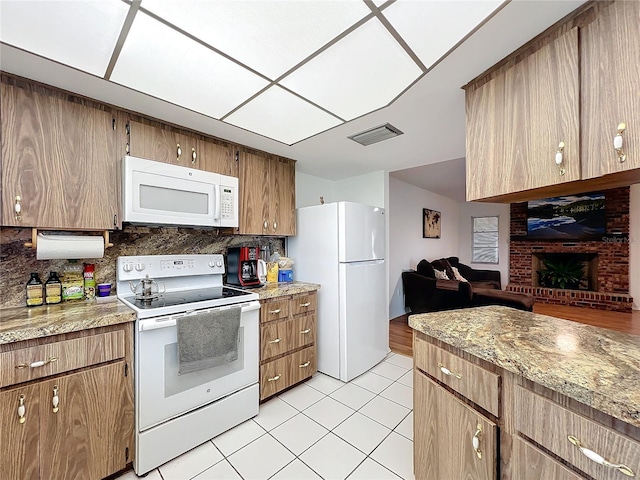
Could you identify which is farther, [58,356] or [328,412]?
[328,412]

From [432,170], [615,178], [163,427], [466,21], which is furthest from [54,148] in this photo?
[432,170]

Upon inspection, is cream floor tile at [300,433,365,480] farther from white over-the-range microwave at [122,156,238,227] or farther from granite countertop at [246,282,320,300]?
white over-the-range microwave at [122,156,238,227]

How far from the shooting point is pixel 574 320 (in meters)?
4.36

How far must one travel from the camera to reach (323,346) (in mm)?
2641

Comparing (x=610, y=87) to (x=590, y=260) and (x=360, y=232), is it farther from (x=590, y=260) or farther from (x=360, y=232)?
(x=590, y=260)

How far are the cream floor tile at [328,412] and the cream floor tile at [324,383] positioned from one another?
0.16 m

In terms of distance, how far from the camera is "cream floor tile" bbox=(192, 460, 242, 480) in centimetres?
147

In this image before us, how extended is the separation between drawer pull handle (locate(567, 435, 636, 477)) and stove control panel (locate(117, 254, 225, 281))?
88.6 inches

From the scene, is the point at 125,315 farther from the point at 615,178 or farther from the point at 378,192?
the point at 378,192

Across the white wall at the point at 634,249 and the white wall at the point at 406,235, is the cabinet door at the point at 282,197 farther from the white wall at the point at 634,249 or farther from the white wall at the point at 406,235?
the white wall at the point at 634,249

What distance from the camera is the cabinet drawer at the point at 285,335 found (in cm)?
213

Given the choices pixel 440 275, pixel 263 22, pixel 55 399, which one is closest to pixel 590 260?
pixel 440 275

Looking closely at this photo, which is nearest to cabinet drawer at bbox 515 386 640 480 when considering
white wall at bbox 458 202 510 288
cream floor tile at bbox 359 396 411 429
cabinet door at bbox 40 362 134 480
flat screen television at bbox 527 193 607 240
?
cream floor tile at bbox 359 396 411 429

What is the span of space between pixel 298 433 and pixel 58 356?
1.43 meters
